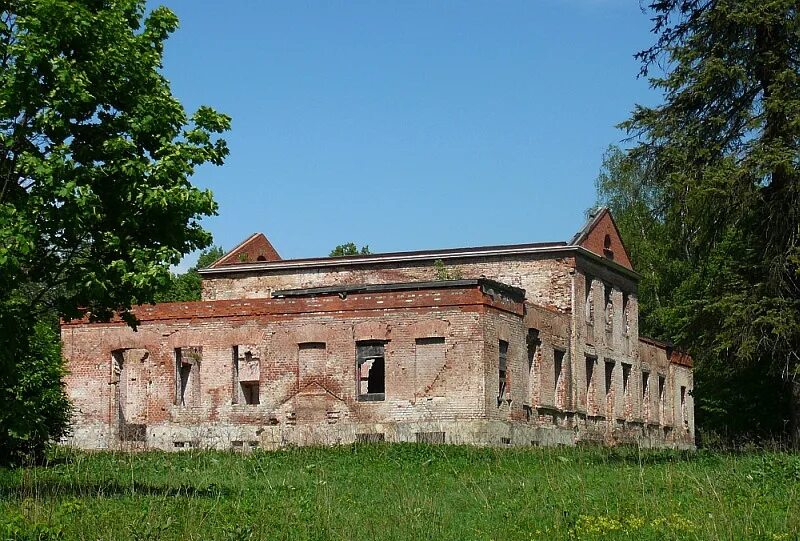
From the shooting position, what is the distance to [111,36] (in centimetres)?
1664

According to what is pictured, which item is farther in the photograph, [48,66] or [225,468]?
[225,468]

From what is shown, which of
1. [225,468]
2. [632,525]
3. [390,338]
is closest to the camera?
[632,525]

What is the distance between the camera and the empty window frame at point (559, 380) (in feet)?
125

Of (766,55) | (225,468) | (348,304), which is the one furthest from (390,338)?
(766,55)

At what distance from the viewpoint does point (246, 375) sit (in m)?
36.9

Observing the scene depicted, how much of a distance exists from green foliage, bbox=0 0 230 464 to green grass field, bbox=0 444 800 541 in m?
2.90

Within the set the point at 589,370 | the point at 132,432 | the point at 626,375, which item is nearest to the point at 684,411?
the point at 626,375

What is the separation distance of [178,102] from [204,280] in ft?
87.4

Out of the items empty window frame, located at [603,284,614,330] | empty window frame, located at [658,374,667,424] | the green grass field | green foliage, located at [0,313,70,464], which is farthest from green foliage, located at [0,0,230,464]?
empty window frame, located at [658,374,667,424]

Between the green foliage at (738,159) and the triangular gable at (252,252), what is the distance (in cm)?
2347

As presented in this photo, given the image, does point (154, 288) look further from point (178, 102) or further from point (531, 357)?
point (531, 357)

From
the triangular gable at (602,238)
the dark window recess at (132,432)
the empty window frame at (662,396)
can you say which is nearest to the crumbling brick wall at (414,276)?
the triangular gable at (602,238)

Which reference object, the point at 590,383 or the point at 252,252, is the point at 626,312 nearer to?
the point at 590,383

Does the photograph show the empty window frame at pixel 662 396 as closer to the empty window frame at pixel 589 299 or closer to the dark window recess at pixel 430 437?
the empty window frame at pixel 589 299
